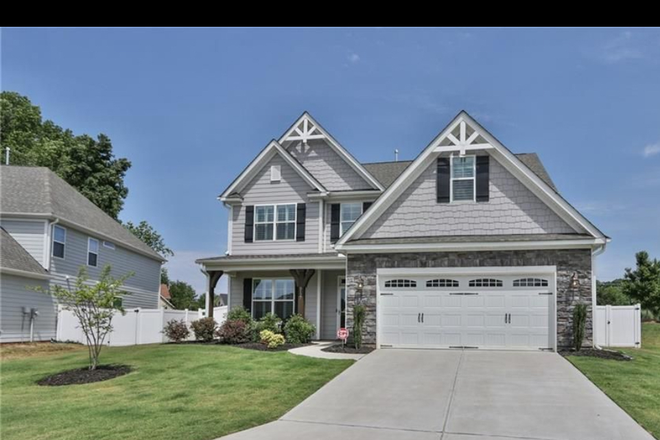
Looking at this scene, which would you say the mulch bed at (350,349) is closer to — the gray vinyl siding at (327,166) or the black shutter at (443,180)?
the black shutter at (443,180)

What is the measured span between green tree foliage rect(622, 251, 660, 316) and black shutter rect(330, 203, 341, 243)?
48.0 feet

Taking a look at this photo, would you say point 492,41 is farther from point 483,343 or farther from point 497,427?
point 483,343

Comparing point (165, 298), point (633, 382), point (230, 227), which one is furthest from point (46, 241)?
point (165, 298)

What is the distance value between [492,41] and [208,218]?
996 inches

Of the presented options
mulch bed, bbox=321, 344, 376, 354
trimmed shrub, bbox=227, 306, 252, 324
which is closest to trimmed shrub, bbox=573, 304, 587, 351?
mulch bed, bbox=321, 344, 376, 354

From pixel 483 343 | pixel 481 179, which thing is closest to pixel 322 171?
pixel 481 179

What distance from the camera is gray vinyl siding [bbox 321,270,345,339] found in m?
20.0

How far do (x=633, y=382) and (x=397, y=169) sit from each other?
13755 mm

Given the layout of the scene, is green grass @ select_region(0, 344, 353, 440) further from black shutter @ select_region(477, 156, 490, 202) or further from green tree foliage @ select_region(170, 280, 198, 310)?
green tree foliage @ select_region(170, 280, 198, 310)

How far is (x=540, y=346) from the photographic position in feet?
48.6

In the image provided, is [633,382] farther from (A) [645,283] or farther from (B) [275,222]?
(A) [645,283]

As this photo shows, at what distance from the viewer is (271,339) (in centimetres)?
1673

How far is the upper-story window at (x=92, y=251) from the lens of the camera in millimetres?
23642

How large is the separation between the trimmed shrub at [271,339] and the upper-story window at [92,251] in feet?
34.3
